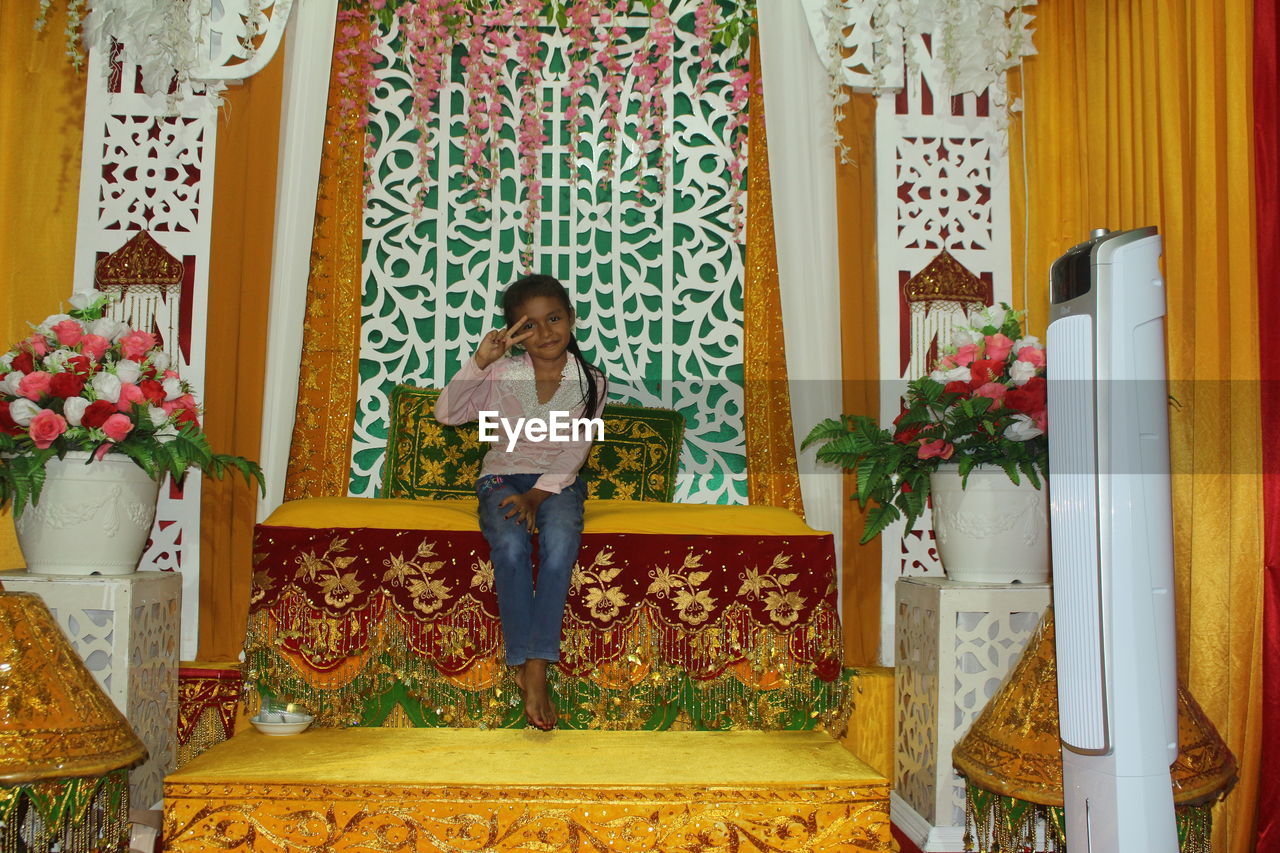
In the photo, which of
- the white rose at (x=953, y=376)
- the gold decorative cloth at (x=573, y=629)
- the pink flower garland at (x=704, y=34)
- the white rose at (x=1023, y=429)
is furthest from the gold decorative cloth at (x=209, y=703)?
the pink flower garland at (x=704, y=34)

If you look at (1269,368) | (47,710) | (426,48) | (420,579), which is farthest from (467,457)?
(1269,368)

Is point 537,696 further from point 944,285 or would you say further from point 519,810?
point 944,285

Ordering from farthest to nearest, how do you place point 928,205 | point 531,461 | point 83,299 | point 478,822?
1. point 928,205
2. point 531,461
3. point 83,299
4. point 478,822

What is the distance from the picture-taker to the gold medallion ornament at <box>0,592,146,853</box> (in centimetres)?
209

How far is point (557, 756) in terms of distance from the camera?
236 centimetres

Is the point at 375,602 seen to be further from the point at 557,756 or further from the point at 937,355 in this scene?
the point at 937,355

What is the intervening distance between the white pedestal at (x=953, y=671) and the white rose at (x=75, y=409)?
2.17 metres

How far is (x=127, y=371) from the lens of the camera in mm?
2680

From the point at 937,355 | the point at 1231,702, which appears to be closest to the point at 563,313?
the point at 937,355

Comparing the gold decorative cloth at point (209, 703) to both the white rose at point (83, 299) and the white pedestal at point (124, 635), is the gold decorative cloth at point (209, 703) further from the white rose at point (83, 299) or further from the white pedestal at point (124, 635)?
the white rose at point (83, 299)

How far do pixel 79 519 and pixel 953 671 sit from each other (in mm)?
2206

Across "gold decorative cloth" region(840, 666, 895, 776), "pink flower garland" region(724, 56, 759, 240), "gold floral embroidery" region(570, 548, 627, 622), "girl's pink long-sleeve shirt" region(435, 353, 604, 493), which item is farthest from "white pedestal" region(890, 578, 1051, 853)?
"pink flower garland" region(724, 56, 759, 240)

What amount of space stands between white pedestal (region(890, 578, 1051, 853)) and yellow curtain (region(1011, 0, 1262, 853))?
38 cm

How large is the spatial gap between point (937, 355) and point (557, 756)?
1887mm
